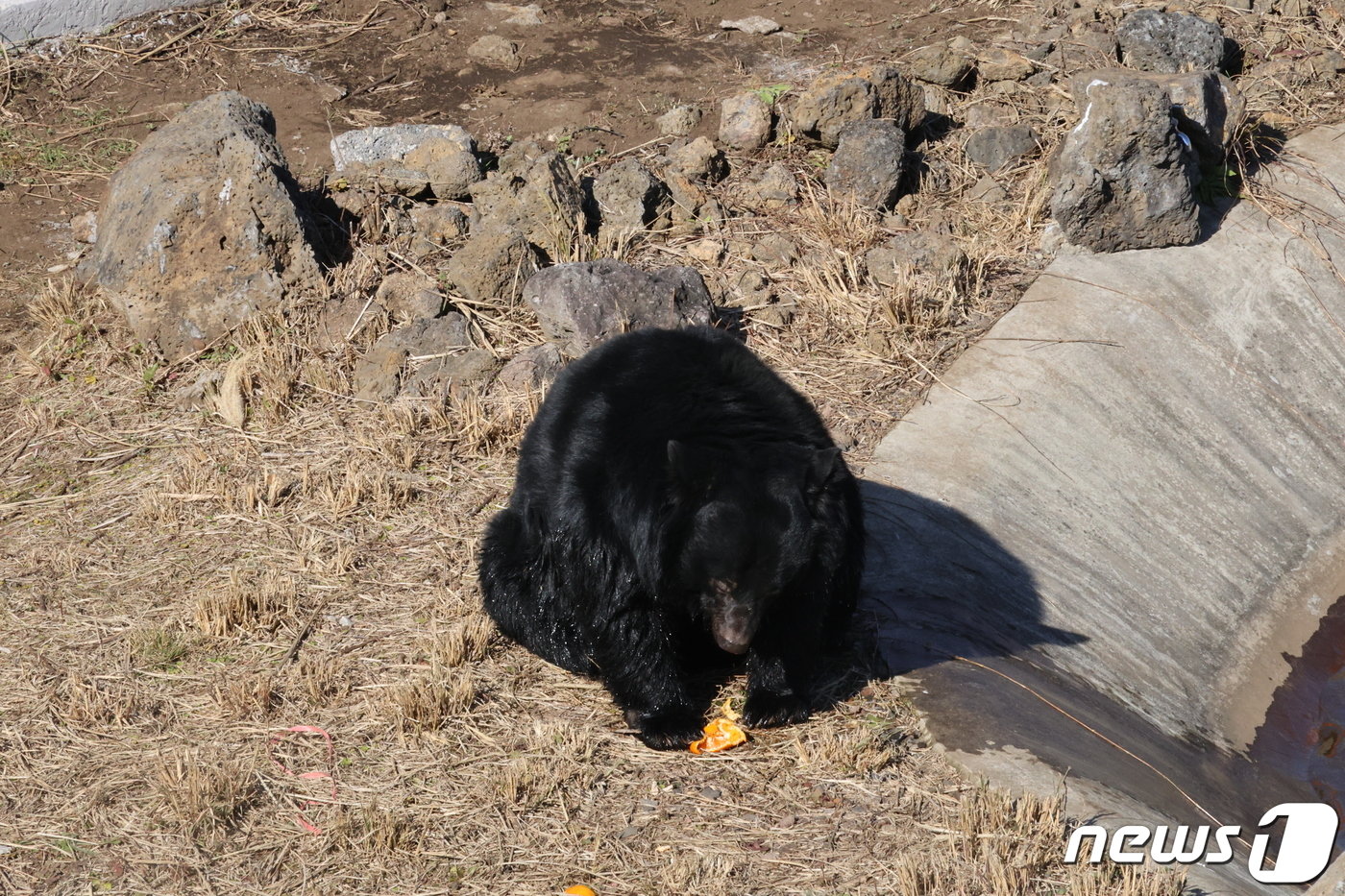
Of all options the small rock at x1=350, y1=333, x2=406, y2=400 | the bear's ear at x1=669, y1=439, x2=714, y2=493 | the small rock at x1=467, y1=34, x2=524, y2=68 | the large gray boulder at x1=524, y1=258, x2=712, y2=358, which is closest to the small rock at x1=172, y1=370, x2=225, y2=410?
the small rock at x1=350, y1=333, x2=406, y2=400

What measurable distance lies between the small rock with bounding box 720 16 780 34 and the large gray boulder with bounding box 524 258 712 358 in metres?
4.74

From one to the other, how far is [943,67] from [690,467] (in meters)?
6.79

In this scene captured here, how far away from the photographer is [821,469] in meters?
4.00

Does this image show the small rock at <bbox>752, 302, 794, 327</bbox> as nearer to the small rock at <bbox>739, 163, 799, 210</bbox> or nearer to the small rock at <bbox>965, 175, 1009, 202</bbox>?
the small rock at <bbox>739, 163, 799, 210</bbox>

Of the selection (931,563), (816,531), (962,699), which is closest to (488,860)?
(816,531)

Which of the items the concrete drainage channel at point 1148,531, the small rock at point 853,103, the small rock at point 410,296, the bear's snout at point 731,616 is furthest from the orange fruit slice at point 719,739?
the small rock at point 853,103

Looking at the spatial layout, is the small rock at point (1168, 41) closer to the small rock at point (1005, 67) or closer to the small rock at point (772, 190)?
the small rock at point (1005, 67)

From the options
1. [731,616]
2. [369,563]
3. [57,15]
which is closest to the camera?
[731,616]

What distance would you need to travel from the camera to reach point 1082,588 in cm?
672

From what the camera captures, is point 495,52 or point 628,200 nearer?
point 628,200

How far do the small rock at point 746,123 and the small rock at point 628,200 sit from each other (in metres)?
1.03

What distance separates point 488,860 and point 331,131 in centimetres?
702

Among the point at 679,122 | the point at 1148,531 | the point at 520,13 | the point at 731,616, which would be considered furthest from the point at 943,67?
the point at 731,616

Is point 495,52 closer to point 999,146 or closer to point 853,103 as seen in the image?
point 853,103
